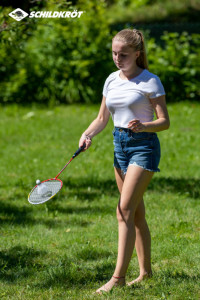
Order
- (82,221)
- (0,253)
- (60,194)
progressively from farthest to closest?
(60,194) < (82,221) < (0,253)

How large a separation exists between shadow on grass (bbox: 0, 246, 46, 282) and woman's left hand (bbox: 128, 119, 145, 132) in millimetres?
1575

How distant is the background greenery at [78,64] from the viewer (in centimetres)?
1276

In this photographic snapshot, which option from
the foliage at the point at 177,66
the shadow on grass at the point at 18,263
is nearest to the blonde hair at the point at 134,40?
the shadow on grass at the point at 18,263

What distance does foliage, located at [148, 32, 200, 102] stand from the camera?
41.5ft

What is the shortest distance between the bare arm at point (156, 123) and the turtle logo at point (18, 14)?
9.19 ft

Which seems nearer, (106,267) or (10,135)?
(106,267)

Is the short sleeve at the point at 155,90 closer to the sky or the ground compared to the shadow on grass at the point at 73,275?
closer to the sky

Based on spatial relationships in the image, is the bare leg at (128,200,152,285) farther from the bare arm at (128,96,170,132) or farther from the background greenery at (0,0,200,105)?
the background greenery at (0,0,200,105)

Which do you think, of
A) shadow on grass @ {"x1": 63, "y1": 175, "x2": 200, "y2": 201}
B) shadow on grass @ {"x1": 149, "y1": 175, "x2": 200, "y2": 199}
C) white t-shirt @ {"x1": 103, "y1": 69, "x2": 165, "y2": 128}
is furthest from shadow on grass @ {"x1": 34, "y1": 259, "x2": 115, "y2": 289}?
shadow on grass @ {"x1": 149, "y1": 175, "x2": 200, "y2": 199}

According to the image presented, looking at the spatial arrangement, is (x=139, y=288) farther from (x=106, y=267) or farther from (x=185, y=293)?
(x=106, y=267)

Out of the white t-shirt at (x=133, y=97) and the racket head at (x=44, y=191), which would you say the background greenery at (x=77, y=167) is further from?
the white t-shirt at (x=133, y=97)

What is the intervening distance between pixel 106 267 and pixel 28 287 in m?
0.73

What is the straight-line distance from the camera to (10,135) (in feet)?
34.6

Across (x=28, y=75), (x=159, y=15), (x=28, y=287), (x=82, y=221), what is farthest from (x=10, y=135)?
(x=159, y=15)
